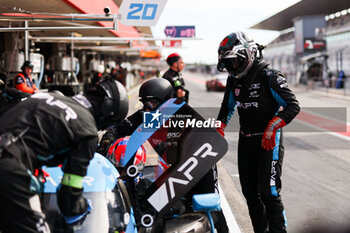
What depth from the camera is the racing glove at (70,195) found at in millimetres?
2229

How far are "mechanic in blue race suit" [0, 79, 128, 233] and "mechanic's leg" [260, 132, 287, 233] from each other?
1.91 m

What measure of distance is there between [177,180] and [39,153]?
91cm

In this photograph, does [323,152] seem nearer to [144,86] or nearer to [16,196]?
[144,86]

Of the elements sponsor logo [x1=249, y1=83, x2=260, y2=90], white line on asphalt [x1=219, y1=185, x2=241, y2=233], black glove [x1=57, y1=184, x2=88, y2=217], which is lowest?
white line on asphalt [x1=219, y1=185, x2=241, y2=233]

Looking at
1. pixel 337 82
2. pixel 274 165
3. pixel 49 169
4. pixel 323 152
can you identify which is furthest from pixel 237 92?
pixel 337 82

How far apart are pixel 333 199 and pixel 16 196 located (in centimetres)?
457

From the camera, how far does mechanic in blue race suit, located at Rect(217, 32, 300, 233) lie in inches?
145

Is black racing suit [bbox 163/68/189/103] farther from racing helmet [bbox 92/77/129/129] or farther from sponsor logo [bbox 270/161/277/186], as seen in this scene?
racing helmet [bbox 92/77/129/129]

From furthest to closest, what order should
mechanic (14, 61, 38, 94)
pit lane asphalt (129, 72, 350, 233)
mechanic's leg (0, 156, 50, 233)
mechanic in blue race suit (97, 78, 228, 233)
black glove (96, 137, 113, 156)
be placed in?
1. mechanic (14, 61, 38, 94)
2. pit lane asphalt (129, 72, 350, 233)
3. black glove (96, 137, 113, 156)
4. mechanic in blue race suit (97, 78, 228, 233)
5. mechanic's leg (0, 156, 50, 233)

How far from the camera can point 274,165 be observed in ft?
12.2

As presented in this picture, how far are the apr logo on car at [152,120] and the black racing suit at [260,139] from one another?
3.56ft

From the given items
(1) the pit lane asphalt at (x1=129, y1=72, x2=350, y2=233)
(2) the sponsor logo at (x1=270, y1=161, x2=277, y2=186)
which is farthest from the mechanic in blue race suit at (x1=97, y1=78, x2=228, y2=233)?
(2) the sponsor logo at (x1=270, y1=161, x2=277, y2=186)

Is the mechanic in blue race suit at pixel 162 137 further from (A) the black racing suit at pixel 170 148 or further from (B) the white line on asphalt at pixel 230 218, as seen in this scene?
(B) the white line on asphalt at pixel 230 218

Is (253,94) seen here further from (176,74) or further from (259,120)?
(176,74)
